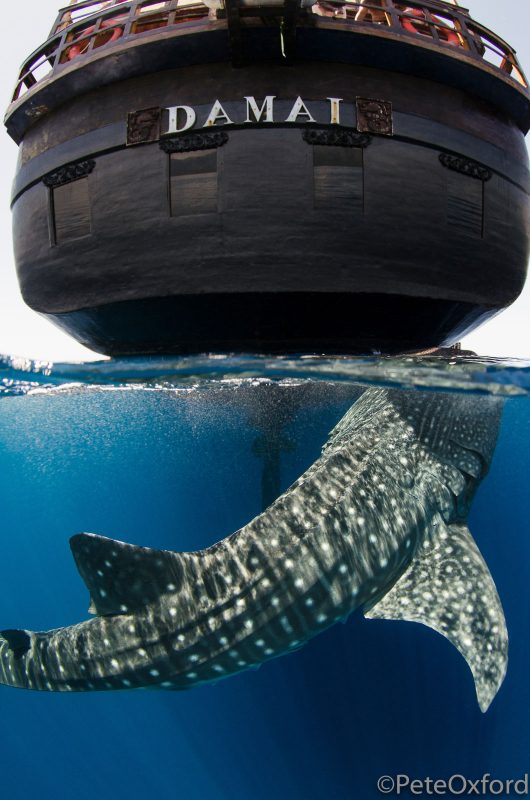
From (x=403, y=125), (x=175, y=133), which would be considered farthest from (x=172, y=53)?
(x=403, y=125)

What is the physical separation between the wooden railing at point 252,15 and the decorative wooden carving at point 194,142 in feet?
3.31

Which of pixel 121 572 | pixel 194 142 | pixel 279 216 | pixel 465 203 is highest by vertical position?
pixel 194 142

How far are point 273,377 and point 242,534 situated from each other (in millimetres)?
2586

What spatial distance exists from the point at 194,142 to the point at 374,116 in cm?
175

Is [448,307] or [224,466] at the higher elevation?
[448,307]

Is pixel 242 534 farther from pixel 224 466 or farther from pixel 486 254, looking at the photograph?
pixel 224 466

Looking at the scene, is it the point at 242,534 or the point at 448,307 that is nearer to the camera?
the point at 242,534

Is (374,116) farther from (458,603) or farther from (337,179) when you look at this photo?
(458,603)

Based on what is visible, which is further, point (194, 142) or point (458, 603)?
point (194, 142)

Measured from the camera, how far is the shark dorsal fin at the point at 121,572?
424 centimetres

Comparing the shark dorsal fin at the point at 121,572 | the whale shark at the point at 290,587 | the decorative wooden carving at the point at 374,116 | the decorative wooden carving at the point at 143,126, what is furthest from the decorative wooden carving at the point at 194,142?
the shark dorsal fin at the point at 121,572

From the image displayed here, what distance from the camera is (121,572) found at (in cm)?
429

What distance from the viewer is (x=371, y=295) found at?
20.3 ft

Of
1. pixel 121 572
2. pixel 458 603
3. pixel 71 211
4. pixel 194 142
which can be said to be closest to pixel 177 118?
A: pixel 194 142
